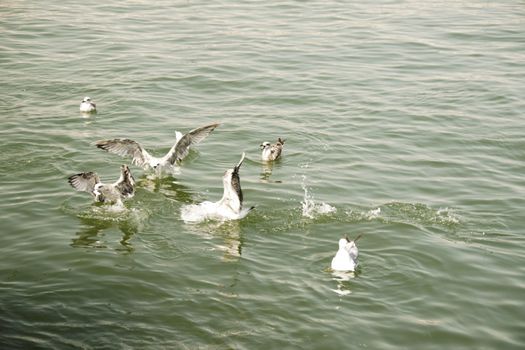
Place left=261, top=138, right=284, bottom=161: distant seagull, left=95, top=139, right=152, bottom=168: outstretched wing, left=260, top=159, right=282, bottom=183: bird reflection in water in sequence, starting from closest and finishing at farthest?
left=95, top=139, right=152, bottom=168: outstretched wing
left=260, top=159, right=282, bottom=183: bird reflection in water
left=261, top=138, right=284, bottom=161: distant seagull

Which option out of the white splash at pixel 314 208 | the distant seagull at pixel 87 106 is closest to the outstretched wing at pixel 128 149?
the distant seagull at pixel 87 106

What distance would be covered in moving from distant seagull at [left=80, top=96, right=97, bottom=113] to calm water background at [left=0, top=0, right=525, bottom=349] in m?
0.26

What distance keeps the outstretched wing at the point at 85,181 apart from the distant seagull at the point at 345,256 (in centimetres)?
458

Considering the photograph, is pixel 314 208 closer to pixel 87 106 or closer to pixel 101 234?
pixel 101 234

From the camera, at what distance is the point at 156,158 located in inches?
607

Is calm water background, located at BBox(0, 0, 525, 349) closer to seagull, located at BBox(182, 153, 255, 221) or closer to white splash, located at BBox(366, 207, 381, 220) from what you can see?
white splash, located at BBox(366, 207, 381, 220)

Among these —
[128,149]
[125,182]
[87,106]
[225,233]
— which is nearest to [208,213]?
[225,233]

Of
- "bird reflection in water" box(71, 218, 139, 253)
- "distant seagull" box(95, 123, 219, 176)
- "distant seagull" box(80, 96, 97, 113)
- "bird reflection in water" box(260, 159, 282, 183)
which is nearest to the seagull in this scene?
"bird reflection in water" box(71, 218, 139, 253)

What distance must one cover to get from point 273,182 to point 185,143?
5.95ft

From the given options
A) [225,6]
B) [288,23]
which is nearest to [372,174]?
[288,23]

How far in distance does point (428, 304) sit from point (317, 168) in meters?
5.40

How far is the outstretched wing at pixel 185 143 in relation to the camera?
15.1 m

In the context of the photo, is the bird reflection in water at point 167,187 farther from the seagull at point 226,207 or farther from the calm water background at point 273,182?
the seagull at point 226,207

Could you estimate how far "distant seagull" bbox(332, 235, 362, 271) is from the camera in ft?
36.7
